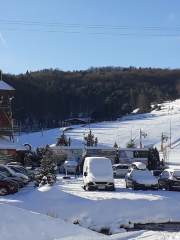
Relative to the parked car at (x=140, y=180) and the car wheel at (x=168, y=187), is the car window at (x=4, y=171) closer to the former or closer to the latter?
the parked car at (x=140, y=180)

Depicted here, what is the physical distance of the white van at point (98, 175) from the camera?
18859 millimetres

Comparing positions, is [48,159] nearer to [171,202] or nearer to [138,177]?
[138,177]

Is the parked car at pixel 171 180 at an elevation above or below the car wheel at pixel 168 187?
above

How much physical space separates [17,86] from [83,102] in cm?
2433

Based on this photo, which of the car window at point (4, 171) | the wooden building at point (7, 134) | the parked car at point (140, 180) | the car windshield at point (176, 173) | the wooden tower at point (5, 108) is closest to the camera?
the parked car at point (140, 180)

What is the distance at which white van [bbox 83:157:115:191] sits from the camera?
18859mm

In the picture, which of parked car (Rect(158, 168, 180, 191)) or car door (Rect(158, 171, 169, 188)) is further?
car door (Rect(158, 171, 169, 188))

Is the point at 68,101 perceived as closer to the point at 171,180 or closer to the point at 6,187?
the point at 171,180

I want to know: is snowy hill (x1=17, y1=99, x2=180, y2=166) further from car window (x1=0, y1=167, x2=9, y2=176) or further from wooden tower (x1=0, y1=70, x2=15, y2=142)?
car window (x1=0, y1=167, x2=9, y2=176)

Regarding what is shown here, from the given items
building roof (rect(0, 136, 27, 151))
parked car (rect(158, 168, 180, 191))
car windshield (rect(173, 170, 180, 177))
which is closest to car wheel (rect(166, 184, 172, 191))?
parked car (rect(158, 168, 180, 191))

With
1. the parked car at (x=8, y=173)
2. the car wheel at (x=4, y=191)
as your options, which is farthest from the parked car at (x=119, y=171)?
the car wheel at (x=4, y=191)

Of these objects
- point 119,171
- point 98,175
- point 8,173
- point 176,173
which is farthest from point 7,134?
point 176,173

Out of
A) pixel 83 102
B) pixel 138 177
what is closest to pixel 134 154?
pixel 138 177

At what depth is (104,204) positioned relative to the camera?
48.8ft
